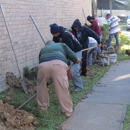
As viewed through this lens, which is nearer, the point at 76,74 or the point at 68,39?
the point at 68,39

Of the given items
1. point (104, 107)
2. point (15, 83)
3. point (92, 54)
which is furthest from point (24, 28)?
point (92, 54)

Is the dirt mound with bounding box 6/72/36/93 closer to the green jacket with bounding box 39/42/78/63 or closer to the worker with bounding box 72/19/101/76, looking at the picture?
the green jacket with bounding box 39/42/78/63

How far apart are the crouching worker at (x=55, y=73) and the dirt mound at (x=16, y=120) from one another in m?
0.55

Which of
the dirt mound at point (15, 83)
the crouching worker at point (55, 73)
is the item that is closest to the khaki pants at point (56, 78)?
the crouching worker at point (55, 73)

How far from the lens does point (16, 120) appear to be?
4691 millimetres

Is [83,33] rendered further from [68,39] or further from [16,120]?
[16,120]

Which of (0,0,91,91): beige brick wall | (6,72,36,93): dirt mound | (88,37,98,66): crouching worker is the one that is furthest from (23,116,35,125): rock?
(88,37,98,66): crouching worker

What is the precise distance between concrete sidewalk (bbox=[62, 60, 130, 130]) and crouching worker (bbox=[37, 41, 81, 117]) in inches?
14.5

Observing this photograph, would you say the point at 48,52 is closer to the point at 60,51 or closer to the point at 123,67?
the point at 60,51

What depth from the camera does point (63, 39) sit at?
6262 millimetres

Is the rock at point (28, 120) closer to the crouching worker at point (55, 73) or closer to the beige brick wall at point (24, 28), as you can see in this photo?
the crouching worker at point (55, 73)

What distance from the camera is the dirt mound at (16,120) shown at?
15.1 feet

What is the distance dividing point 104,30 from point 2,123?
905cm

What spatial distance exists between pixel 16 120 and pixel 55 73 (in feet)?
3.45
